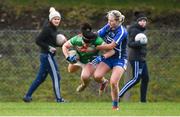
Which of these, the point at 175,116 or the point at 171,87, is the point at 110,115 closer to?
the point at 175,116

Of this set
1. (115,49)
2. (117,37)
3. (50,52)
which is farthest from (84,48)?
(50,52)

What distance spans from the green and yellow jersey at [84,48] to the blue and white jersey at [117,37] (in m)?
0.21

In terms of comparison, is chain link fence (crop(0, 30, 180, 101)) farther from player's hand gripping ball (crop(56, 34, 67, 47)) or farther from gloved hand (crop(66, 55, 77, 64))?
gloved hand (crop(66, 55, 77, 64))

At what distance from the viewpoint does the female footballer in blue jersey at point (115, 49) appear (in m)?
15.5

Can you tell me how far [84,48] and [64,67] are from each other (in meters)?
4.65

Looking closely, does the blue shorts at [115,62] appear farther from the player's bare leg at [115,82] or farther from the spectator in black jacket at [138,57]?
the spectator in black jacket at [138,57]

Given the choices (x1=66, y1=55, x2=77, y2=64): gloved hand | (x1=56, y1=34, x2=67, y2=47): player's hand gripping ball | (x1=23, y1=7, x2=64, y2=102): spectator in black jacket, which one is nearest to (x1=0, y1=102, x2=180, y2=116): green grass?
(x1=66, y1=55, x2=77, y2=64): gloved hand

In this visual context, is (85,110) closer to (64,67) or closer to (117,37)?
(117,37)

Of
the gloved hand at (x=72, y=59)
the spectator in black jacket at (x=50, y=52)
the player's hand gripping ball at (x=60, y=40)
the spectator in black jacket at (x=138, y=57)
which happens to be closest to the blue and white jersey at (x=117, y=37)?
the gloved hand at (x=72, y=59)

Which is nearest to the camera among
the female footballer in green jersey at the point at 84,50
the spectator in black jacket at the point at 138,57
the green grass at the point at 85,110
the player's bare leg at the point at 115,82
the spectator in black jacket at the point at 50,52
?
the green grass at the point at 85,110

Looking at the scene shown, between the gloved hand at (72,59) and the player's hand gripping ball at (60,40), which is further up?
the gloved hand at (72,59)

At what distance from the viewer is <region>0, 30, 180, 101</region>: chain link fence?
2055 cm

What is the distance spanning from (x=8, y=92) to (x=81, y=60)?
4496mm

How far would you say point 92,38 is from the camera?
16094 mm
